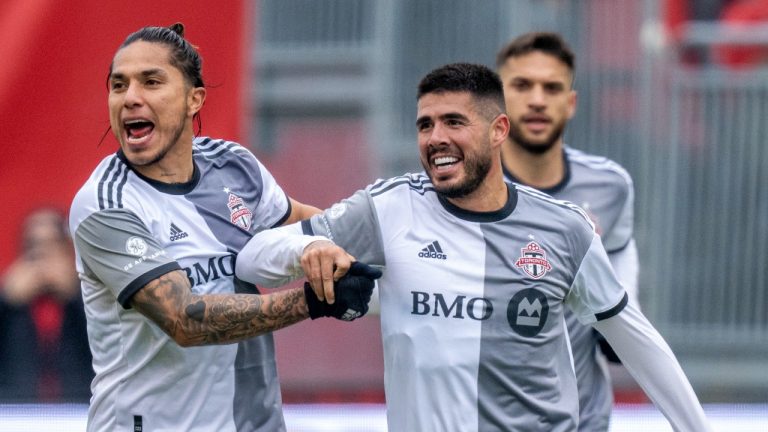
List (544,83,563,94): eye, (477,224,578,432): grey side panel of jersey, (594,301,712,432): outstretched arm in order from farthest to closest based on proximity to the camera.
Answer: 1. (544,83,563,94): eye
2. (594,301,712,432): outstretched arm
3. (477,224,578,432): grey side panel of jersey

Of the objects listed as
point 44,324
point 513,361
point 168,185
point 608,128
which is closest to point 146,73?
point 168,185

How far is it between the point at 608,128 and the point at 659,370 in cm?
437

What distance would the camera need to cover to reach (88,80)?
7125 mm

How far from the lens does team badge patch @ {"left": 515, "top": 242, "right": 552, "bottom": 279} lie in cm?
434

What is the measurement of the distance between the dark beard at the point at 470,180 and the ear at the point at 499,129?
0.11 meters

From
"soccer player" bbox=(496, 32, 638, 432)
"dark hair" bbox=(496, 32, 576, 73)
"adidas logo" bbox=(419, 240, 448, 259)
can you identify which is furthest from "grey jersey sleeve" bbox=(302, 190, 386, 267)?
"dark hair" bbox=(496, 32, 576, 73)

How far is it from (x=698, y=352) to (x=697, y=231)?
73cm

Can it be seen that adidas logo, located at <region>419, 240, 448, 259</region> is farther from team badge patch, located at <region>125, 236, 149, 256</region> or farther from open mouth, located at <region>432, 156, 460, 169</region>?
team badge patch, located at <region>125, 236, 149, 256</region>

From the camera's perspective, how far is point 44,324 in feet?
24.9

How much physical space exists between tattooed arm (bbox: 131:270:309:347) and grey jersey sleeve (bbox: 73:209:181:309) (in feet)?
0.13

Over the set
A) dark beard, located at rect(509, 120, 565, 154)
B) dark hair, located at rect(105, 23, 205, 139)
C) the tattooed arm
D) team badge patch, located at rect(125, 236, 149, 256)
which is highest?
dark hair, located at rect(105, 23, 205, 139)

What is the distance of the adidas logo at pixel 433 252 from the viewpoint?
14.1 ft

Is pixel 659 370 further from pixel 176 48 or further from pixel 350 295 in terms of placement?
pixel 176 48

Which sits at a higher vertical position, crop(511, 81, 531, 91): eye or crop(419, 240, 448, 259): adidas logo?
crop(511, 81, 531, 91): eye
